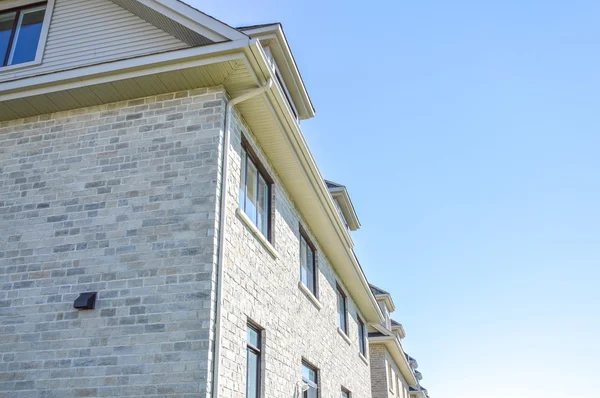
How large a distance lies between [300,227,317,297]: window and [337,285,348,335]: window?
115 inches

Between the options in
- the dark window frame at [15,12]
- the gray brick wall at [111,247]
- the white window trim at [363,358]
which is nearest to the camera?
the gray brick wall at [111,247]

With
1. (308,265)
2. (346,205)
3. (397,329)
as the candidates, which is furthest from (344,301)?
(397,329)

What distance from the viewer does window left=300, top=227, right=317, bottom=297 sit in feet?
39.7

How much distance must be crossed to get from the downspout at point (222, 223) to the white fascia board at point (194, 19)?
2.91 ft

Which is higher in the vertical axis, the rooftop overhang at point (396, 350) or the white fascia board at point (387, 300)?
the white fascia board at point (387, 300)

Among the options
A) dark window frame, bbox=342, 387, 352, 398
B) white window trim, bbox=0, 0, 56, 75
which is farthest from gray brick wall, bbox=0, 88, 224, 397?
dark window frame, bbox=342, 387, 352, 398

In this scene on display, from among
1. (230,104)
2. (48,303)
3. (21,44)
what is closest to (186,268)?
(48,303)

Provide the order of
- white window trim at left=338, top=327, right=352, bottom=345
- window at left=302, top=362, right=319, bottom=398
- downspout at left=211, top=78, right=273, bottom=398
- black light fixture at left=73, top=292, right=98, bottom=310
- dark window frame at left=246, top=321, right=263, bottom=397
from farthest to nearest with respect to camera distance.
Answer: white window trim at left=338, top=327, right=352, bottom=345
window at left=302, top=362, right=319, bottom=398
dark window frame at left=246, top=321, right=263, bottom=397
black light fixture at left=73, top=292, right=98, bottom=310
downspout at left=211, top=78, right=273, bottom=398

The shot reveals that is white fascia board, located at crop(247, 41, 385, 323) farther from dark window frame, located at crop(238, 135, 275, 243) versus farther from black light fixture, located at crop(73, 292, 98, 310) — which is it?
black light fixture, located at crop(73, 292, 98, 310)

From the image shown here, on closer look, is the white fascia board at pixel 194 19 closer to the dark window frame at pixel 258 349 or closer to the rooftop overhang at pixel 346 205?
the dark window frame at pixel 258 349

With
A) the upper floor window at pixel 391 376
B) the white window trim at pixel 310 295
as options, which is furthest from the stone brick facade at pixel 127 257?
the upper floor window at pixel 391 376

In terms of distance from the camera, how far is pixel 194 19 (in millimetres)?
8258

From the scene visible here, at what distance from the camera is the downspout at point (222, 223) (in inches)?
263

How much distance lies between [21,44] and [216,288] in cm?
600
